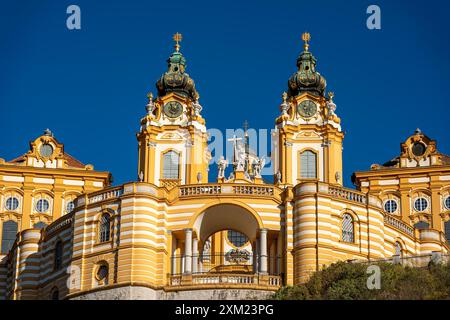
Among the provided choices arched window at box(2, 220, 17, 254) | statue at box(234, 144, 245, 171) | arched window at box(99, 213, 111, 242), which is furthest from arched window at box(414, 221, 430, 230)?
arched window at box(2, 220, 17, 254)

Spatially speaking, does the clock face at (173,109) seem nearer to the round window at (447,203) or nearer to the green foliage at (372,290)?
the round window at (447,203)

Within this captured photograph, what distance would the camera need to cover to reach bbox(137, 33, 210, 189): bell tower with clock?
98875mm

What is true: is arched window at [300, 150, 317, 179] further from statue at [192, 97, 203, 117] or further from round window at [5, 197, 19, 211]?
round window at [5, 197, 19, 211]

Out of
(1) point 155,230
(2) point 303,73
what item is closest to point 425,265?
(1) point 155,230

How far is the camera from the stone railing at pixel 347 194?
75.0 m

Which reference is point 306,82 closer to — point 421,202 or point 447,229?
point 421,202

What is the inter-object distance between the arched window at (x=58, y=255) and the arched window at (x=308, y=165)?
26122 millimetres

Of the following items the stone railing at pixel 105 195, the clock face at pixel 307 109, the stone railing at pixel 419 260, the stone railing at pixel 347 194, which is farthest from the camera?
the clock face at pixel 307 109

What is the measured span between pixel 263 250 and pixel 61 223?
14.3 meters

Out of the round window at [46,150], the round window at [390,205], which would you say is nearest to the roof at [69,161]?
the round window at [46,150]

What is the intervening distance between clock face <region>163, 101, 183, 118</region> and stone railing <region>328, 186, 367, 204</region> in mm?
29280

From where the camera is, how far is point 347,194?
248ft
